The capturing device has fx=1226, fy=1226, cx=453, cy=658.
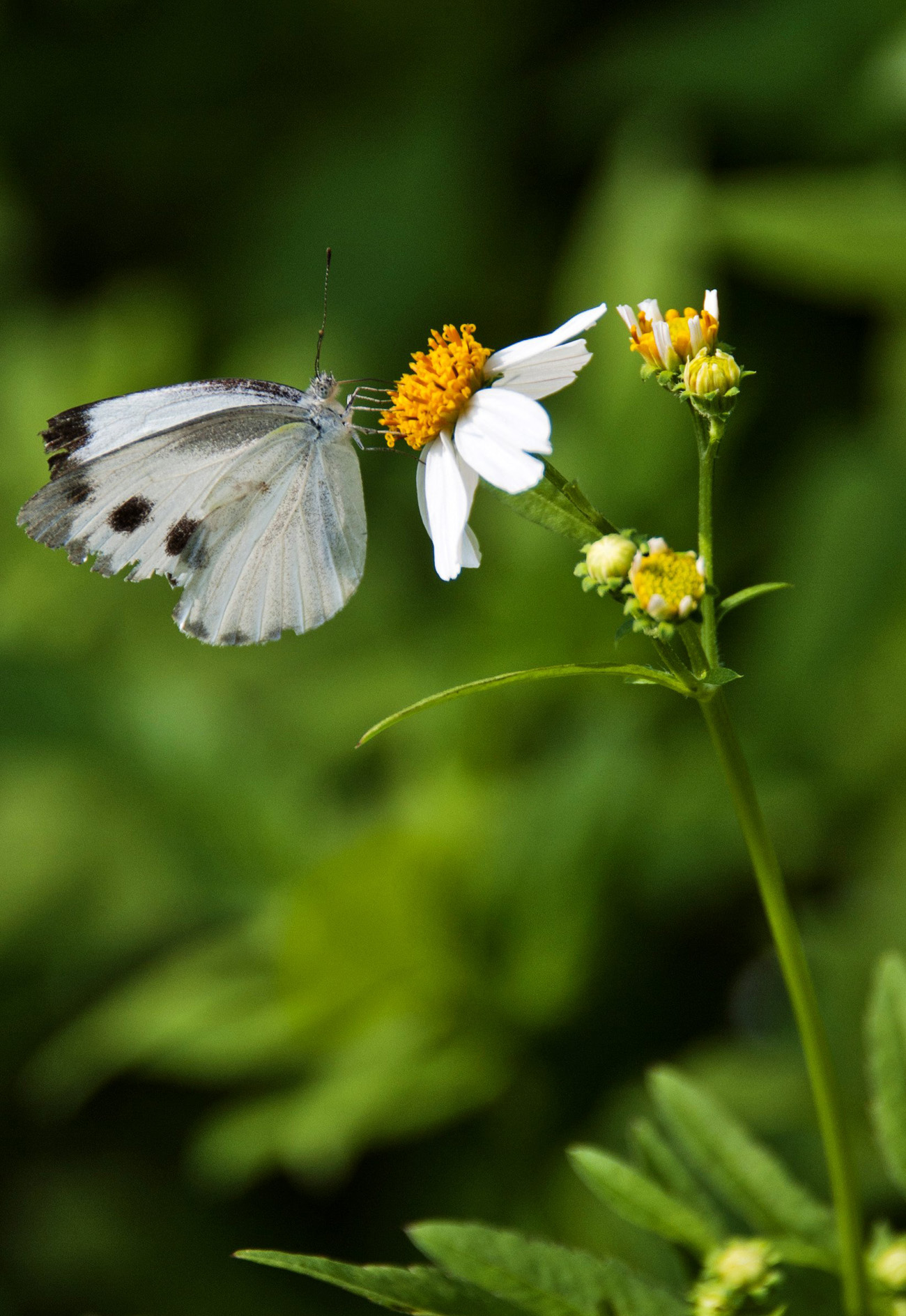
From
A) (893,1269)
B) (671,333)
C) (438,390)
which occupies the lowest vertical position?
(893,1269)

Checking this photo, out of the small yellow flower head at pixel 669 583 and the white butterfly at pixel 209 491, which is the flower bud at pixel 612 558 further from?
the white butterfly at pixel 209 491

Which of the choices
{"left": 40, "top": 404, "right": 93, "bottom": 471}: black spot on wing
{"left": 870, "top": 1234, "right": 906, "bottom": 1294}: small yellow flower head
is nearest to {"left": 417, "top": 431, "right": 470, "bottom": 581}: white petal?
{"left": 40, "top": 404, "right": 93, "bottom": 471}: black spot on wing

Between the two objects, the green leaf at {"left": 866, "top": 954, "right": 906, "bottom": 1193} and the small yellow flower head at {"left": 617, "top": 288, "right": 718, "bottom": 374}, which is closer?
the small yellow flower head at {"left": 617, "top": 288, "right": 718, "bottom": 374}

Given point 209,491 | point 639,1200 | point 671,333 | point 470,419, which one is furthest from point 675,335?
point 639,1200

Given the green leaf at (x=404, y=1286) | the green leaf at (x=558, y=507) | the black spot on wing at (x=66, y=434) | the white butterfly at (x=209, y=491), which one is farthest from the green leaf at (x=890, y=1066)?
the black spot on wing at (x=66, y=434)

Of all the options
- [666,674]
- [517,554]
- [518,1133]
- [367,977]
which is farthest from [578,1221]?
[666,674]

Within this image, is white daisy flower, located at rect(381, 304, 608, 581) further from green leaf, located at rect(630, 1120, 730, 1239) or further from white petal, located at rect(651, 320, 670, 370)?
green leaf, located at rect(630, 1120, 730, 1239)

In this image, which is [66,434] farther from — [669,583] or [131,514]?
[669,583]
